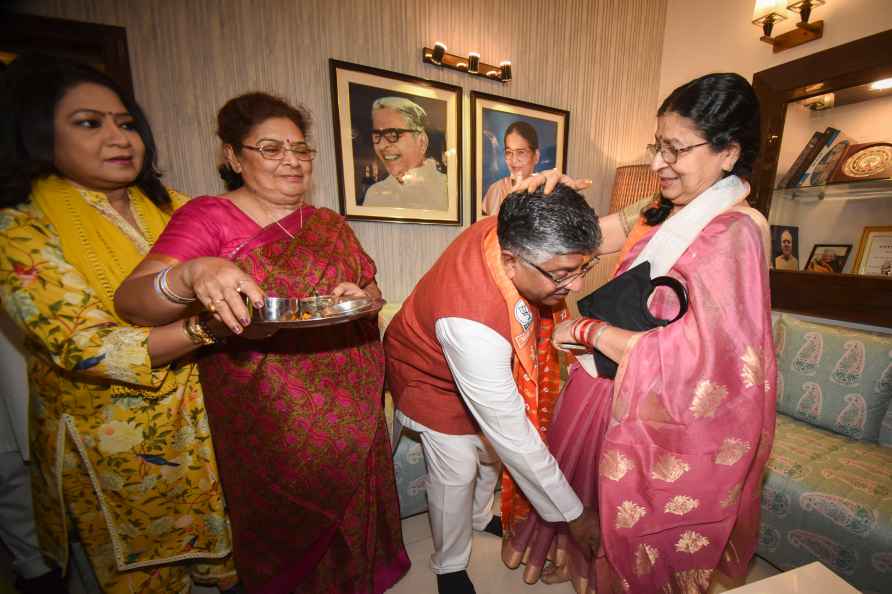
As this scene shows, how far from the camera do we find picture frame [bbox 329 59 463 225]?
2.08 m

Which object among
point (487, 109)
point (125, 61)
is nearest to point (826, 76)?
point (487, 109)

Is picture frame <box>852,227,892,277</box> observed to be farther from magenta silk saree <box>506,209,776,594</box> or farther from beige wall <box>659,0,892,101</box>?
magenta silk saree <box>506,209,776,594</box>

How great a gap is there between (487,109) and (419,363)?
208 centimetres

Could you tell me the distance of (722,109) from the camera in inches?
37.9

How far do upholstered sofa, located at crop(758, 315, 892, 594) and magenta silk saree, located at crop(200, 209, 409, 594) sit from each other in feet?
5.62

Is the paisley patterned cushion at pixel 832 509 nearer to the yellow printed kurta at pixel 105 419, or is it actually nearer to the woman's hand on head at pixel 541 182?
the woman's hand on head at pixel 541 182

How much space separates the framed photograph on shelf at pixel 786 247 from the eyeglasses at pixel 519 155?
170cm

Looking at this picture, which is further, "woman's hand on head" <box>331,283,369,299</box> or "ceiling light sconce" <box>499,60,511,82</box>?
"ceiling light sconce" <box>499,60,511,82</box>

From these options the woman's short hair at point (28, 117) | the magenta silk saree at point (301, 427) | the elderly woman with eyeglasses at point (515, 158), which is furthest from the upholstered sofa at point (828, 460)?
the elderly woman with eyeglasses at point (515, 158)

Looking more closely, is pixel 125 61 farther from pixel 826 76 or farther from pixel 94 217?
pixel 826 76

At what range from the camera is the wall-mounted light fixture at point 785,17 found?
205 cm

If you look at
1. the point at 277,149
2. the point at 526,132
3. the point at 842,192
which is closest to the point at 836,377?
the point at 842,192

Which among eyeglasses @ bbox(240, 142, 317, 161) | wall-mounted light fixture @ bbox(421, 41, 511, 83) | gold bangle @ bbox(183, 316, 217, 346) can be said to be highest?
wall-mounted light fixture @ bbox(421, 41, 511, 83)

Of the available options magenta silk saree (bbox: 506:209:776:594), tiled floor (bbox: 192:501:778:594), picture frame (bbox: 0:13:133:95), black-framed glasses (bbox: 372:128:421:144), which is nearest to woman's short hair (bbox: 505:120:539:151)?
A: black-framed glasses (bbox: 372:128:421:144)
